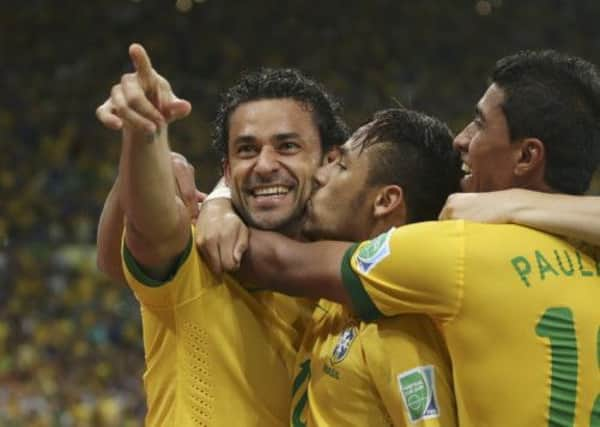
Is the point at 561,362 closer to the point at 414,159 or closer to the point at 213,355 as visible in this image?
the point at 414,159

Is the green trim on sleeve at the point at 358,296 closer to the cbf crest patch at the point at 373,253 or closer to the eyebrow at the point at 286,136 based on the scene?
the cbf crest patch at the point at 373,253

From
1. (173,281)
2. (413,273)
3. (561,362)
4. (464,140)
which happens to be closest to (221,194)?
(173,281)

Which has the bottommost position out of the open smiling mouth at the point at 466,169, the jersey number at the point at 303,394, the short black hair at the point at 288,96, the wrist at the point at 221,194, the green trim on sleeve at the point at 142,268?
the jersey number at the point at 303,394

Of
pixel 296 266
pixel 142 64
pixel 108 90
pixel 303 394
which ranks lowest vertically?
pixel 303 394

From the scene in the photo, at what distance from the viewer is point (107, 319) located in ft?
24.7

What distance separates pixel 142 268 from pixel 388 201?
0.64m

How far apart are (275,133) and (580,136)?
817mm

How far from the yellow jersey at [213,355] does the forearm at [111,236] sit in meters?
0.21

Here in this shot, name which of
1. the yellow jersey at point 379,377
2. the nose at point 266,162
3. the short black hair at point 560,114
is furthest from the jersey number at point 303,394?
the short black hair at point 560,114

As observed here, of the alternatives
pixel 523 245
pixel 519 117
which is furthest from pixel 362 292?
pixel 519 117

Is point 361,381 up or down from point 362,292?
down

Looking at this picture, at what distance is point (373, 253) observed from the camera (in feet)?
8.18

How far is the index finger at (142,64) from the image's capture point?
7.34ft

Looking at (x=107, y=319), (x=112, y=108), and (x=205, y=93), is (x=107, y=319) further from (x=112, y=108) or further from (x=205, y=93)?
(x=112, y=108)
